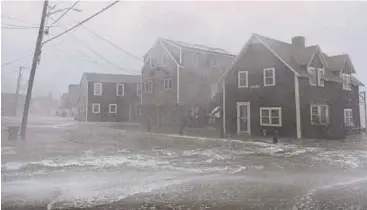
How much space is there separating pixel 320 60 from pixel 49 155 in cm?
230

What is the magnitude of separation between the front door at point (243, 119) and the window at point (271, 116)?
161 mm

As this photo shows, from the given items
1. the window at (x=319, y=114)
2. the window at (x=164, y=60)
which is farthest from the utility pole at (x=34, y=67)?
the window at (x=319, y=114)

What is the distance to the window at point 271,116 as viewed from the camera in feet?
9.01

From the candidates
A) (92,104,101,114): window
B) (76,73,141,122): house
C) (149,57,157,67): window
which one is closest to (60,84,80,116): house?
(76,73,141,122): house

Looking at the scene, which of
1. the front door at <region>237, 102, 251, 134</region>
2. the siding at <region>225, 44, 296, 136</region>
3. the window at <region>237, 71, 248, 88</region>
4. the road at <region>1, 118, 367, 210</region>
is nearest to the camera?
the road at <region>1, 118, 367, 210</region>

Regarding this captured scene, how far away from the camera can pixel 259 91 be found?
326cm

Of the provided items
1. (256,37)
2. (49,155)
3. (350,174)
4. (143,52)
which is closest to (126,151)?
(49,155)

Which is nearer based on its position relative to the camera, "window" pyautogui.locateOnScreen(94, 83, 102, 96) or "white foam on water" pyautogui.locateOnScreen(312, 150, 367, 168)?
"white foam on water" pyautogui.locateOnScreen(312, 150, 367, 168)

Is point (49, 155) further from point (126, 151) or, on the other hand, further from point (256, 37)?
point (256, 37)

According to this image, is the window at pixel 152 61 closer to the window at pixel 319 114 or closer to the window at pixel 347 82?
the window at pixel 319 114

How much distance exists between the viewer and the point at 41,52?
2.53 meters

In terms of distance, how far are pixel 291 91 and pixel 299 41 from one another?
1.48 feet

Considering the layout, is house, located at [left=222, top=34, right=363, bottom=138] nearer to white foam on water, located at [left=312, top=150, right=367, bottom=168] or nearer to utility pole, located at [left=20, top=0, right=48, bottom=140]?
white foam on water, located at [left=312, top=150, right=367, bottom=168]

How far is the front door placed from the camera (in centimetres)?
315
